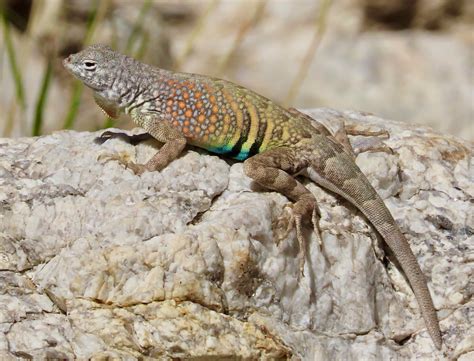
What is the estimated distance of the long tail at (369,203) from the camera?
383 cm

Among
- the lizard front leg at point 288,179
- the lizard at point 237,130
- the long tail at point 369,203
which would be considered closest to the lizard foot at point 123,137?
the lizard at point 237,130

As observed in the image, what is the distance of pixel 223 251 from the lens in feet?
11.4

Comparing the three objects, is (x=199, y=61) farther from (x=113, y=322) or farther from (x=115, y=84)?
(x=113, y=322)

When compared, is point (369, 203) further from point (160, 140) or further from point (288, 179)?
point (160, 140)

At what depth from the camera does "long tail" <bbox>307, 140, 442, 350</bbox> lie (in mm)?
3834

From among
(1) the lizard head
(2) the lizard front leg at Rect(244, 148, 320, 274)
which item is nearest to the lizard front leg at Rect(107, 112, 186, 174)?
(1) the lizard head

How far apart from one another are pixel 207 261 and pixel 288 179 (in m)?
0.81

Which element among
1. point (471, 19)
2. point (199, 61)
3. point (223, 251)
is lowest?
point (199, 61)

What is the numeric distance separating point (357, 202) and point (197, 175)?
0.81m

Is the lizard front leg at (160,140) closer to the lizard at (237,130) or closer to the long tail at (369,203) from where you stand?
the lizard at (237,130)

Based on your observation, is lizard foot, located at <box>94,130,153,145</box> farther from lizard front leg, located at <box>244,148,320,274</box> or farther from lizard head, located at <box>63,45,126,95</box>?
lizard front leg, located at <box>244,148,320,274</box>

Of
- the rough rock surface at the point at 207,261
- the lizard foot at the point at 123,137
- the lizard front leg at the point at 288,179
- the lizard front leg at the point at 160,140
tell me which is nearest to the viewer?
the rough rock surface at the point at 207,261

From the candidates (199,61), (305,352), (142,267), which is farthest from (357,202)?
(199,61)

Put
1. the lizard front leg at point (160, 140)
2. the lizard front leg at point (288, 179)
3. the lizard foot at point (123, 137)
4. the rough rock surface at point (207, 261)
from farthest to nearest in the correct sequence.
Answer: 1. the lizard foot at point (123, 137)
2. the lizard front leg at point (160, 140)
3. the lizard front leg at point (288, 179)
4. the rough rock surface at point (207, 261)
